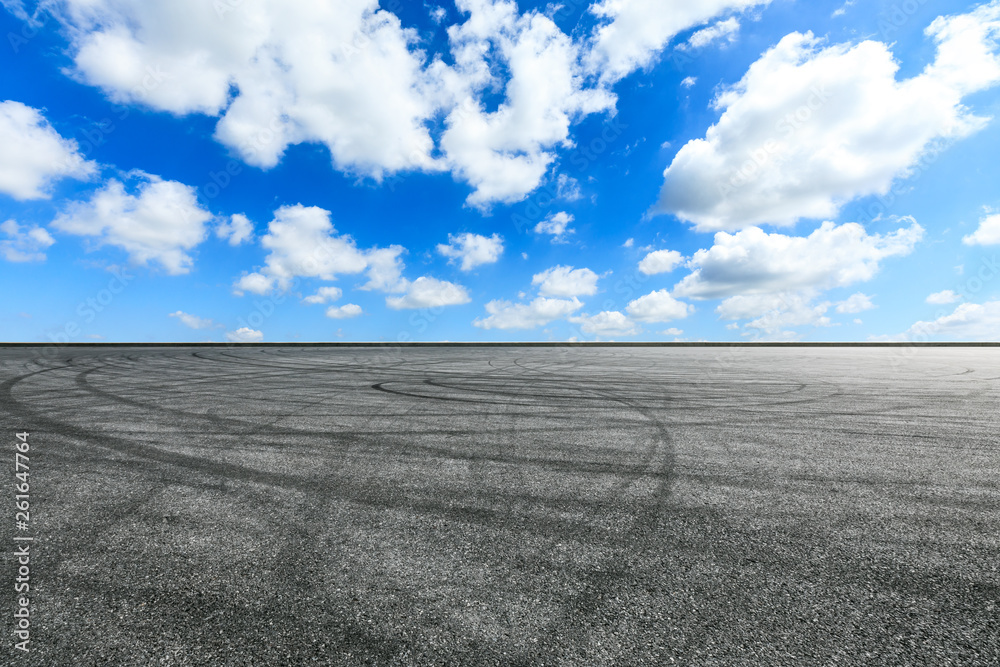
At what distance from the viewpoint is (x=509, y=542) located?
10.6 ft

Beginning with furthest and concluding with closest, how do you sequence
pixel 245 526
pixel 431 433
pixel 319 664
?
pixel 431 433, pixel 245 526, pixel 319 664

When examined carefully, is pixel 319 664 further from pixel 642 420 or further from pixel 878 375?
pixel 878 375

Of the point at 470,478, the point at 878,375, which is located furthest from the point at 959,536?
the point at 878,375

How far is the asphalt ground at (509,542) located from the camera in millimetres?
2244

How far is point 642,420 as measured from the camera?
7.42m

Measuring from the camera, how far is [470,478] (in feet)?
15.1

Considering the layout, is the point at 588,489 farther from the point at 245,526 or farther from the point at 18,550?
the point at 18,550

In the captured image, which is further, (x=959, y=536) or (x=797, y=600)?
(x=959, y=536)

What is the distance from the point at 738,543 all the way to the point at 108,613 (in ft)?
12.5

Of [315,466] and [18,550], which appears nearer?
[18,550]

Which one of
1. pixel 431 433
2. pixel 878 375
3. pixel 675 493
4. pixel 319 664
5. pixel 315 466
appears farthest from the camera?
pixel 878 375

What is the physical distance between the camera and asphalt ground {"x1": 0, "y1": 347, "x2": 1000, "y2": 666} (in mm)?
2244

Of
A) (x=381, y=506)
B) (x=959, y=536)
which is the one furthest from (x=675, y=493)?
(x=381, y=506)

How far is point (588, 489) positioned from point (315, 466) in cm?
292
